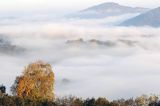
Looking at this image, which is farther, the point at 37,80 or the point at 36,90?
the point at 36,90

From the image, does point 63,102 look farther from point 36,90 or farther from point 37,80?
point 37,80

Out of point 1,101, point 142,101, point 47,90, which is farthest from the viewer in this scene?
point 142,101

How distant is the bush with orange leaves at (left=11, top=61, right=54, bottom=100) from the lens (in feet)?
305

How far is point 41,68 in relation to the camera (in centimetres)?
9394

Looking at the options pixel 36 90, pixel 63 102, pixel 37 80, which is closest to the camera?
pixel 37 80

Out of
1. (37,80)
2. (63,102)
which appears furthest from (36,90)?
(63,102)

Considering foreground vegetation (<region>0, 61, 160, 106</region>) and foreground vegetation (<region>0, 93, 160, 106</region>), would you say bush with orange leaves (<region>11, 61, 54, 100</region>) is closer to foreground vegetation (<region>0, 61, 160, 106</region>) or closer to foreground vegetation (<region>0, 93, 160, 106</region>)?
foreground vegetation (<region>0, 61, 160, 106</region>)

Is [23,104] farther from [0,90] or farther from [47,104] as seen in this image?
[0,90]

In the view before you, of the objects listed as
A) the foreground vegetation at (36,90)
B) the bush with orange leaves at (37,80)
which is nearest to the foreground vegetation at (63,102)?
the foreground vegetation at (36,90)

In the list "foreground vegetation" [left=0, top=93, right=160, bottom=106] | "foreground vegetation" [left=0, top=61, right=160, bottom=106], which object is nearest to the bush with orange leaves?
"foreground vegetation" [left=0, top=61, right=160, bottom=106]

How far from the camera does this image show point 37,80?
306 ft

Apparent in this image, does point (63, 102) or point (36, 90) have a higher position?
point (63, 102)

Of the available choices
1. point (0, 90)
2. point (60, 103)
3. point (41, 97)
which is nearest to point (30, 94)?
point (41, 97)

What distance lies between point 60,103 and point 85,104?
400 cm
